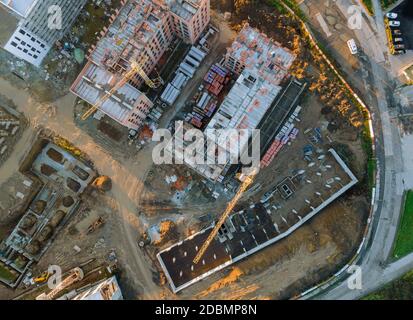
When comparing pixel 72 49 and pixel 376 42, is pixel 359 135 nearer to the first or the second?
pixel 376 42

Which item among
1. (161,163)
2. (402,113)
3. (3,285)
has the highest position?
(402,113)

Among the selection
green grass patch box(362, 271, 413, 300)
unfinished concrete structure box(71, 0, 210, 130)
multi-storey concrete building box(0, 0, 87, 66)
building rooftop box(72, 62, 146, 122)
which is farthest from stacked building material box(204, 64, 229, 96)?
green grass patch box(362, 271, 413, 300)

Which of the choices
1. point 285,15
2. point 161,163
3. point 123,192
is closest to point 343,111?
point 285,15

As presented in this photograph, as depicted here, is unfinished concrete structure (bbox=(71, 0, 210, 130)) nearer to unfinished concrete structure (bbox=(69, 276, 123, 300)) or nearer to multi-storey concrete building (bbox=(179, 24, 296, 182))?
multi-storey concrete building (bbox=(179, 24, 296, 182))

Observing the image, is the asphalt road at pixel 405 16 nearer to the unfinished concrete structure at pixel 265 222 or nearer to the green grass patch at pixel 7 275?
the unfinished concrete structure at pixel 265 222

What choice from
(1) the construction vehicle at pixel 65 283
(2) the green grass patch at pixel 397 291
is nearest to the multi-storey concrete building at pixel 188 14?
(1) the construction vehicle at pixel 65 283

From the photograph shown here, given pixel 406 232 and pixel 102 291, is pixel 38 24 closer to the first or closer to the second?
pixel 102 291

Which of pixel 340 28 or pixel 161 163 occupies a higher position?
pixel 340 28
